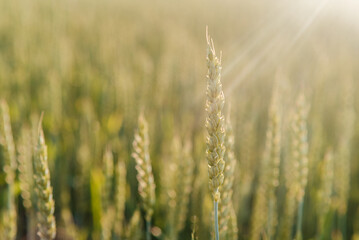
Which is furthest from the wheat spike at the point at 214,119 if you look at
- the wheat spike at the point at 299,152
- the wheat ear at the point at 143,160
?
the wheat spike at the point at 299,152

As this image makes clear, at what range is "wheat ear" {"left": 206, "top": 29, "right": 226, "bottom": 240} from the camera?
1.67ft

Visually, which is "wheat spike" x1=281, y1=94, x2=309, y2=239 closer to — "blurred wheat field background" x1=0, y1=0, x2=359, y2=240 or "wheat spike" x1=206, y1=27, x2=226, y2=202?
"blurred wheat field background" x1=0, y1=0, x2=359, y2=240

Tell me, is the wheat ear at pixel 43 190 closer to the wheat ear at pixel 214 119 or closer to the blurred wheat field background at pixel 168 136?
the blurred wheat field background at pixel 168 136

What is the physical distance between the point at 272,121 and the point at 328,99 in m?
1.45

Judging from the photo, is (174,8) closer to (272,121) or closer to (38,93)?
(38,93)

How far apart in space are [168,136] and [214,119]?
47.7 inches

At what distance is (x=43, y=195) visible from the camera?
66 cm

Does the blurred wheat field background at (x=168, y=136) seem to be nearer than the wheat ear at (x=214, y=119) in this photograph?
No

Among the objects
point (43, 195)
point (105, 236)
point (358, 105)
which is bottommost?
point (105, 236)

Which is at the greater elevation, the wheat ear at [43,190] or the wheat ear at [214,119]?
the wheat ear at [214,119]

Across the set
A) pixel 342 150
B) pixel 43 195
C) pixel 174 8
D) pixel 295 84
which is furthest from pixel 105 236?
pixel 174 8

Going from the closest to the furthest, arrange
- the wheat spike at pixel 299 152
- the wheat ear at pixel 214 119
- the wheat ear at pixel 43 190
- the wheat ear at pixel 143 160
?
the wheat ear at pixel 214 119
the wheat ear at pixel 43 190
the wheat ear at pixel 143 160
the wheat spike at pixel 299 152

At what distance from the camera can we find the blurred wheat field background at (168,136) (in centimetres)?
92

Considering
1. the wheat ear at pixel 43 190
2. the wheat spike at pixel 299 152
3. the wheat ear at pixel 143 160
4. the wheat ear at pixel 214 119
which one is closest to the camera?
the wheat ear at pixel 214 119
